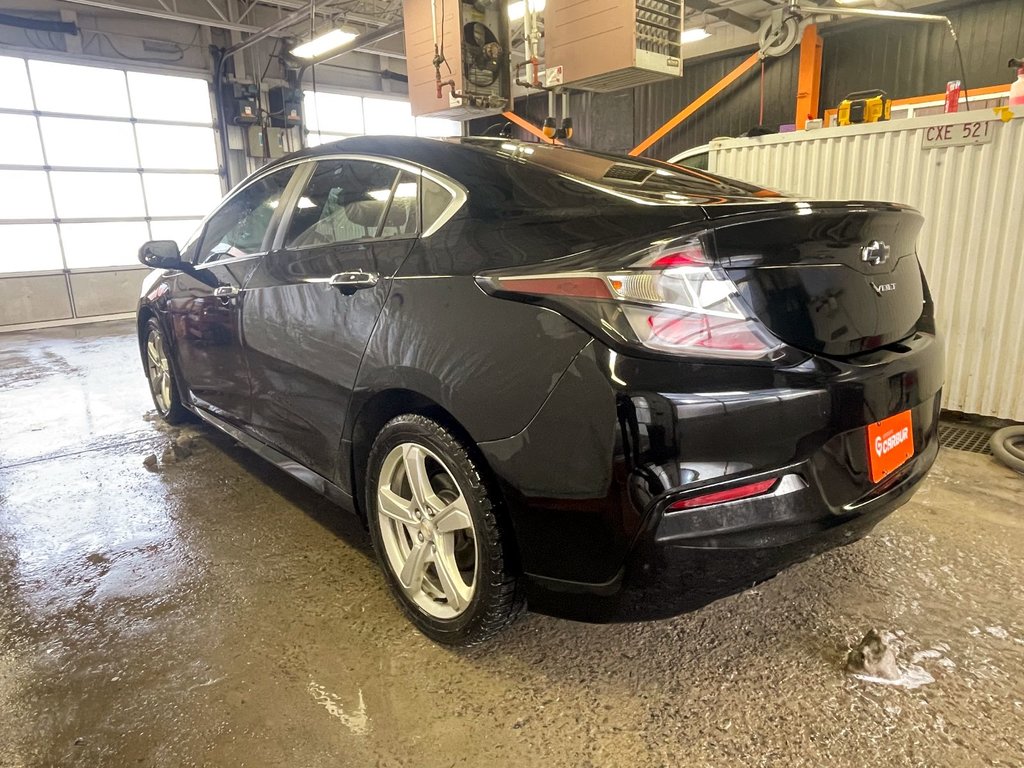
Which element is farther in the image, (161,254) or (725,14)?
(725,14)

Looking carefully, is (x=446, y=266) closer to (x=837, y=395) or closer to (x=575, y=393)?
(x=575, y=393)

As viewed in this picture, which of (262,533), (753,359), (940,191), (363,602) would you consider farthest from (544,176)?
(940,191)

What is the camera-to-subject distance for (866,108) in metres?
3.67

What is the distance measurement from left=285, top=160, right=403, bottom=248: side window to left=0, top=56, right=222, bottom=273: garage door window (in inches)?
378

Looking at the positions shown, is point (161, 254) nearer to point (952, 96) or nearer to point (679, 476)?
point (679, 476)

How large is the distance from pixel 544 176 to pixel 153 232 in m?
11.5

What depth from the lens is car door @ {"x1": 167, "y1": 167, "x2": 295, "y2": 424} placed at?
2.50 meters

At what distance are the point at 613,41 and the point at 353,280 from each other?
2.87 m

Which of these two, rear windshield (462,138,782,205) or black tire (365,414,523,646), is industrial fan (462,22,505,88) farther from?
black tire (365,414,523,646)

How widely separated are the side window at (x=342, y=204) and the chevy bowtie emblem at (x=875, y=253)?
3.76 ft

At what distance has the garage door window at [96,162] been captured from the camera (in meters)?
9.69

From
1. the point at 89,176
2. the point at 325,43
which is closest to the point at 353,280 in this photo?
the point at 325,43

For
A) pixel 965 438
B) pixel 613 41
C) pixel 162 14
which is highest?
pixel 162 14

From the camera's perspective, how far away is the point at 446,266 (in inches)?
61.9
